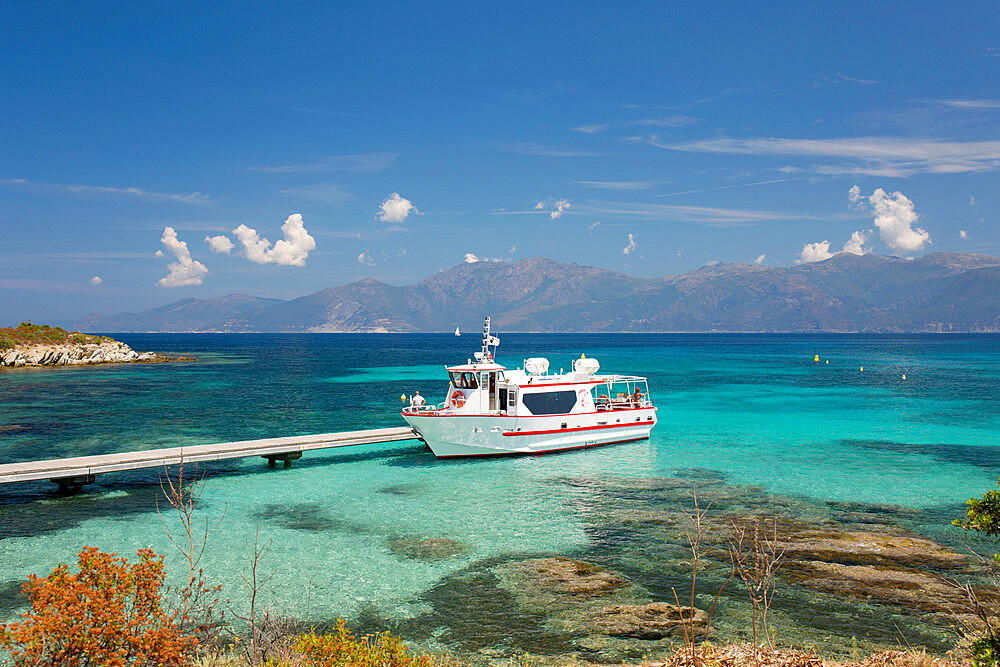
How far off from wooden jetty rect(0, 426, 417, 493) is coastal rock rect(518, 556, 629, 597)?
1461 cm

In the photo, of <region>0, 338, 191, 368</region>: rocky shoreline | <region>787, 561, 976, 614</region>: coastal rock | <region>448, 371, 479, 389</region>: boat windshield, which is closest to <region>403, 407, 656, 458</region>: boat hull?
<region>448, 371, 479, 389</region>: boat windshield

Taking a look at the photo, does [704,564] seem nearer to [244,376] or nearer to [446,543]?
[446,543]

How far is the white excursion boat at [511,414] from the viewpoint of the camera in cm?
3091

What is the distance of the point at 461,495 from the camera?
2430cm

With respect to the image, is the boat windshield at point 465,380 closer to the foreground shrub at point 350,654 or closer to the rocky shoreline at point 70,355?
the foreground shrub at point 350,654

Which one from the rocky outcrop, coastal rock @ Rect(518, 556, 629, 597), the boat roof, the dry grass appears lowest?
coastal rock @ Rect(518, 556, 629, 597)

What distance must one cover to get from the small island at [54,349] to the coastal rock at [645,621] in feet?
334

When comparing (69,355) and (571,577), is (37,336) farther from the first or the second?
(571,577)

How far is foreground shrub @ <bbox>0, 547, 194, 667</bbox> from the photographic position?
283 inches

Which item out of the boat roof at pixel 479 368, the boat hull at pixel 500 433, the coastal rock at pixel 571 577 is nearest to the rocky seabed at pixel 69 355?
the boat hull at pixel 500 433

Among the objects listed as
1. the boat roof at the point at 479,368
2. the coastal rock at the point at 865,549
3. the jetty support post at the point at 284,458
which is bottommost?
the coastal rock at the point at 865,549

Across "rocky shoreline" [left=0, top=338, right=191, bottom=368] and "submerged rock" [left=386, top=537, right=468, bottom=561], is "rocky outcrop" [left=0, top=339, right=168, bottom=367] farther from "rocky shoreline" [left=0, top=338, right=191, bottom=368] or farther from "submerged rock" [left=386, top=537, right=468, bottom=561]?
"submerged rock" [left=386, top=537, right=468, bottom=561]

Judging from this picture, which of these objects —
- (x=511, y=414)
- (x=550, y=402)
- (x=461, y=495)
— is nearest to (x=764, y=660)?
(x=461, y=495)

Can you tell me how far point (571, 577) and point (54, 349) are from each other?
103m
